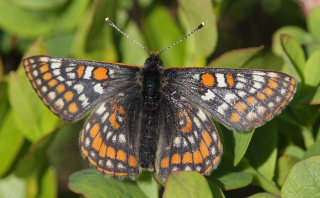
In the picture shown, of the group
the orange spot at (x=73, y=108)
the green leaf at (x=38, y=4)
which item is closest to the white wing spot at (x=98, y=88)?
the orange spot at (x=73, y=108)

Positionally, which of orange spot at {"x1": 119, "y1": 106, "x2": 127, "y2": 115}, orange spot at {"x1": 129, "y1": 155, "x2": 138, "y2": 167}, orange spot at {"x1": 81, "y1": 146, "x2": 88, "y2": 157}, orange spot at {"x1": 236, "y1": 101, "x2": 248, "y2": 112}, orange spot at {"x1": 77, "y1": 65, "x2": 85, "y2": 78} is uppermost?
orange spot at {"x1": 77, "y1": 65, "x2": 85, "y2": 78}

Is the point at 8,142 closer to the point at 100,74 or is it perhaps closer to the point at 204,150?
the point at 100,74

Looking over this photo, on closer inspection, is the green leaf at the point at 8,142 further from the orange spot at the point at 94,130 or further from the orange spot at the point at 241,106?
the orange spot at the point at 241,106

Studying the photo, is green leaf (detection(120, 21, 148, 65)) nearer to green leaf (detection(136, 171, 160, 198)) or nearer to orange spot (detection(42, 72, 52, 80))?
orange spot (detection(42, 72, 52, 80))

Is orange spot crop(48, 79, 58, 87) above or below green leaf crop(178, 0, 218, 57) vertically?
below

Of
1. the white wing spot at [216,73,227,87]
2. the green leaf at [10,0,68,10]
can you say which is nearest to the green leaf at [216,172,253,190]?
the white wing spot at [216,73,227,87]

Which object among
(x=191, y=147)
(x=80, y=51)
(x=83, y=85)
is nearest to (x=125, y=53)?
(x=80, y=51)
